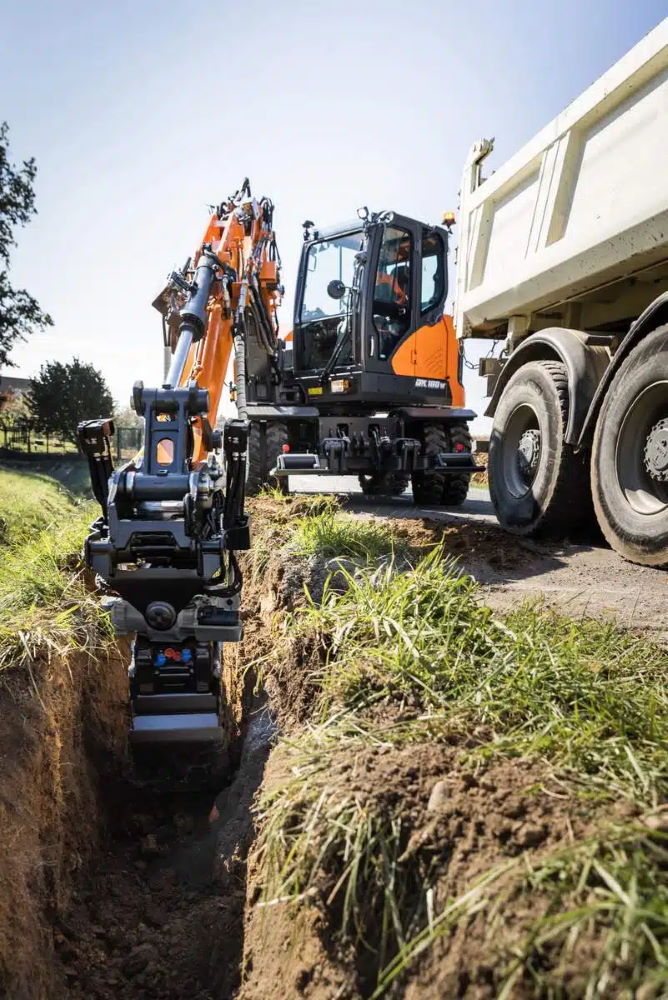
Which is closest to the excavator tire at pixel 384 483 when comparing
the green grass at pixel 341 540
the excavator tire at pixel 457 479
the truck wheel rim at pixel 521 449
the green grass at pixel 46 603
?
the excavator tire at pixel 457 479

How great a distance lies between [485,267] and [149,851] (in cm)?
524

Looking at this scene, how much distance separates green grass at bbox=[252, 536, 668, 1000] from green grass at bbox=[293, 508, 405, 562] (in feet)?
4.14

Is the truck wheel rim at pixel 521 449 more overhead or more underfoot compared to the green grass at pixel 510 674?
more overhead

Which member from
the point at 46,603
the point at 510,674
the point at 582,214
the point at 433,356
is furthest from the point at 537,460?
the point at 433,356

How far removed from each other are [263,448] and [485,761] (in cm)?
703

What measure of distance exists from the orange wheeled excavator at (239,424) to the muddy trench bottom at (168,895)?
55cm

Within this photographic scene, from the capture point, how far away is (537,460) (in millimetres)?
5328

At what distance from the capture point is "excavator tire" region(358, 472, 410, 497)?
8977 mm

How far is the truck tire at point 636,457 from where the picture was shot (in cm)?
384

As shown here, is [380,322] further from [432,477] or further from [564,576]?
[564,576]

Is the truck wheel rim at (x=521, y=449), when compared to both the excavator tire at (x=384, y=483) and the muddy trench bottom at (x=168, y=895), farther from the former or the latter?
the excavator tire at (x=384, y=483)

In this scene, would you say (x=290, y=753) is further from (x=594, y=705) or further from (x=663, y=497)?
(x=663, y=497)

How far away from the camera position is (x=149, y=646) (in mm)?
3928

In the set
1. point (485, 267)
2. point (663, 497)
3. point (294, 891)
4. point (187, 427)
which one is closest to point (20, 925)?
point (294, 891)
